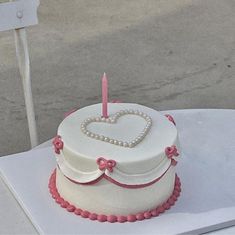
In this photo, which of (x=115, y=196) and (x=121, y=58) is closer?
(x=115, y=196)

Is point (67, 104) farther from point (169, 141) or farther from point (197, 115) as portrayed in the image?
point (169, 141)

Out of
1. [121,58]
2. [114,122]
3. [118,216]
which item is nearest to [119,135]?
[114,122]

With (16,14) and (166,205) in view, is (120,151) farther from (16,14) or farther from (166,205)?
(16,14)

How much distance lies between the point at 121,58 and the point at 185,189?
1769 mm

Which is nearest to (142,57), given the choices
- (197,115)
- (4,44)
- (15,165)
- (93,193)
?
(4,44)

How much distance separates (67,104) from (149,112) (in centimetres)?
133

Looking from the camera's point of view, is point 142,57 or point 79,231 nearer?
point 79,231

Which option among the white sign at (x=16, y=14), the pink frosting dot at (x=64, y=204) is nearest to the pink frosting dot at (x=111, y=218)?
the pink frosting dot at (x=64, y=204)

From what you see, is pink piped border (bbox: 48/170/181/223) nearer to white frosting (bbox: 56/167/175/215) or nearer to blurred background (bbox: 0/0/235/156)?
white frosting (bbox: 56/167/175/215)

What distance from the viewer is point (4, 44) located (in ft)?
10.5

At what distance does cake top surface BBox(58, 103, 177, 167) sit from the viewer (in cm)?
118

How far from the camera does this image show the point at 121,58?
304 centimetres

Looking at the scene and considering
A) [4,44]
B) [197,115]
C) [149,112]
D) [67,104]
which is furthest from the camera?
[4,44]

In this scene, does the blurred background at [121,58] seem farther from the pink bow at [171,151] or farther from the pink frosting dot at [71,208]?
the pink bow at [171,151]
